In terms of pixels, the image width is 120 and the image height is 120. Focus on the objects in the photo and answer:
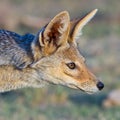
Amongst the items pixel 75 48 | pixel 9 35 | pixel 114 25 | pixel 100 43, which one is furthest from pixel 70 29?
pixel 114 25

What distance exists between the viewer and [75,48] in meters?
9.16

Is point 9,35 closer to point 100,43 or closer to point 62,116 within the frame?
point 62,116

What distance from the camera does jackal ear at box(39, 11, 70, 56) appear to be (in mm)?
8672

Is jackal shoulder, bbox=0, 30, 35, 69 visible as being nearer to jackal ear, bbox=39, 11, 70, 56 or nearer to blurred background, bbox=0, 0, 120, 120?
jackal ear, bbox=39, 11, 70, 56

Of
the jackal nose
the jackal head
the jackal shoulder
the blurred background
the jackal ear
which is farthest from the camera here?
the blurred background

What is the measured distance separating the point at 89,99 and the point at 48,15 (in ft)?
42.7

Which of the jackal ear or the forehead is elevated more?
the jackal ear

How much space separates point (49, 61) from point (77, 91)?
6.40 m

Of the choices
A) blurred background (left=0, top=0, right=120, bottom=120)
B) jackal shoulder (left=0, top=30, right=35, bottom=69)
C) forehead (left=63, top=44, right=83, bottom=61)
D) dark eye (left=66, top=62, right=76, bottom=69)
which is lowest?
blurred background (left=0, top=0, right=120, bottom=120)

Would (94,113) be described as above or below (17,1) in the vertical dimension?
above

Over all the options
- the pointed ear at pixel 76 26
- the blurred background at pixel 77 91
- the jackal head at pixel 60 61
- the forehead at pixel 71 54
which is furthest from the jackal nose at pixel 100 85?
the blurred background at pixel 77 91

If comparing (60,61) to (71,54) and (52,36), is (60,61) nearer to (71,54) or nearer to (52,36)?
(71,54)

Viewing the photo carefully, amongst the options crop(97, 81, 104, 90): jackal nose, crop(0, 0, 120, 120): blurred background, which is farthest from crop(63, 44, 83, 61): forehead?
crop(0, 0, 120, 120): blurred background

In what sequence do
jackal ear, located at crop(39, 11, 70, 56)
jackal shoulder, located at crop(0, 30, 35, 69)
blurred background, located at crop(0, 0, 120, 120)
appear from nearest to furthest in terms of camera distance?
jackal ear, located at crop(39, 11, 70, 56) < jackal shoulder, located at crop(0, 30, 35, 69) < blurred background, located at crop(0, 0, 120, 120)
